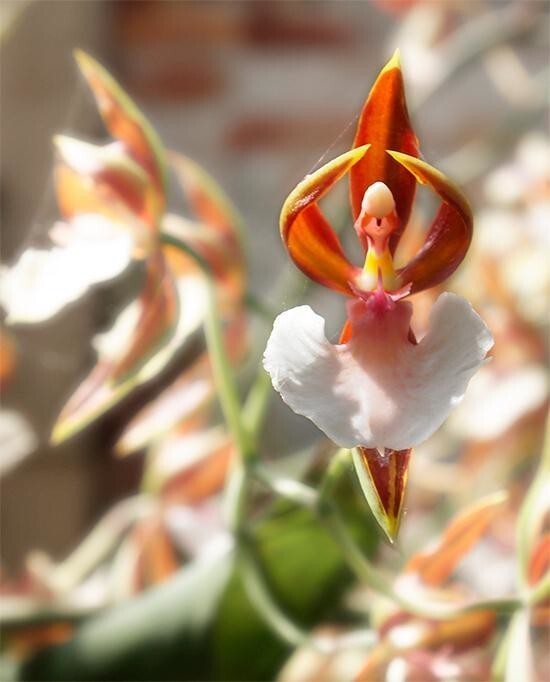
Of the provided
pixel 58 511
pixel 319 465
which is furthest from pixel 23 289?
pixel 58 511

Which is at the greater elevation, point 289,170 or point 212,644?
point 289,170

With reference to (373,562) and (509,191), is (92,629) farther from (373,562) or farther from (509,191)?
(509,191)

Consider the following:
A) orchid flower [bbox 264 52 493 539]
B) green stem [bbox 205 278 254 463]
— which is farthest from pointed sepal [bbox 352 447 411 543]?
green stem [bbox 205 278 254 463]

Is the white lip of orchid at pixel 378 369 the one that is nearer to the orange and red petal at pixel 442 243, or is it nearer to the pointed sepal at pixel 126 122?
the orange and red petal at pixel 442 243

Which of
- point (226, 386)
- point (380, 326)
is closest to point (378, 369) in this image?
point (380, 326)

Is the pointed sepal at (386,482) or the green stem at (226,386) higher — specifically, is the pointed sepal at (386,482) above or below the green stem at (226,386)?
below

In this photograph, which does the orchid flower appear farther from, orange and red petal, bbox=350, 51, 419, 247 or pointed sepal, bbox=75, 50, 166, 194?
pointed sepal, bbox=75, 50, 166, 194

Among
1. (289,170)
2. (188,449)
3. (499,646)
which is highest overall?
(289,170)

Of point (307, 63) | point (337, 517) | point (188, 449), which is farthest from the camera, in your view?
point (307, 63)

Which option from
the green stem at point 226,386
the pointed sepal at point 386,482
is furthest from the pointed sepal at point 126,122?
the pointed sepal at point 386,482
